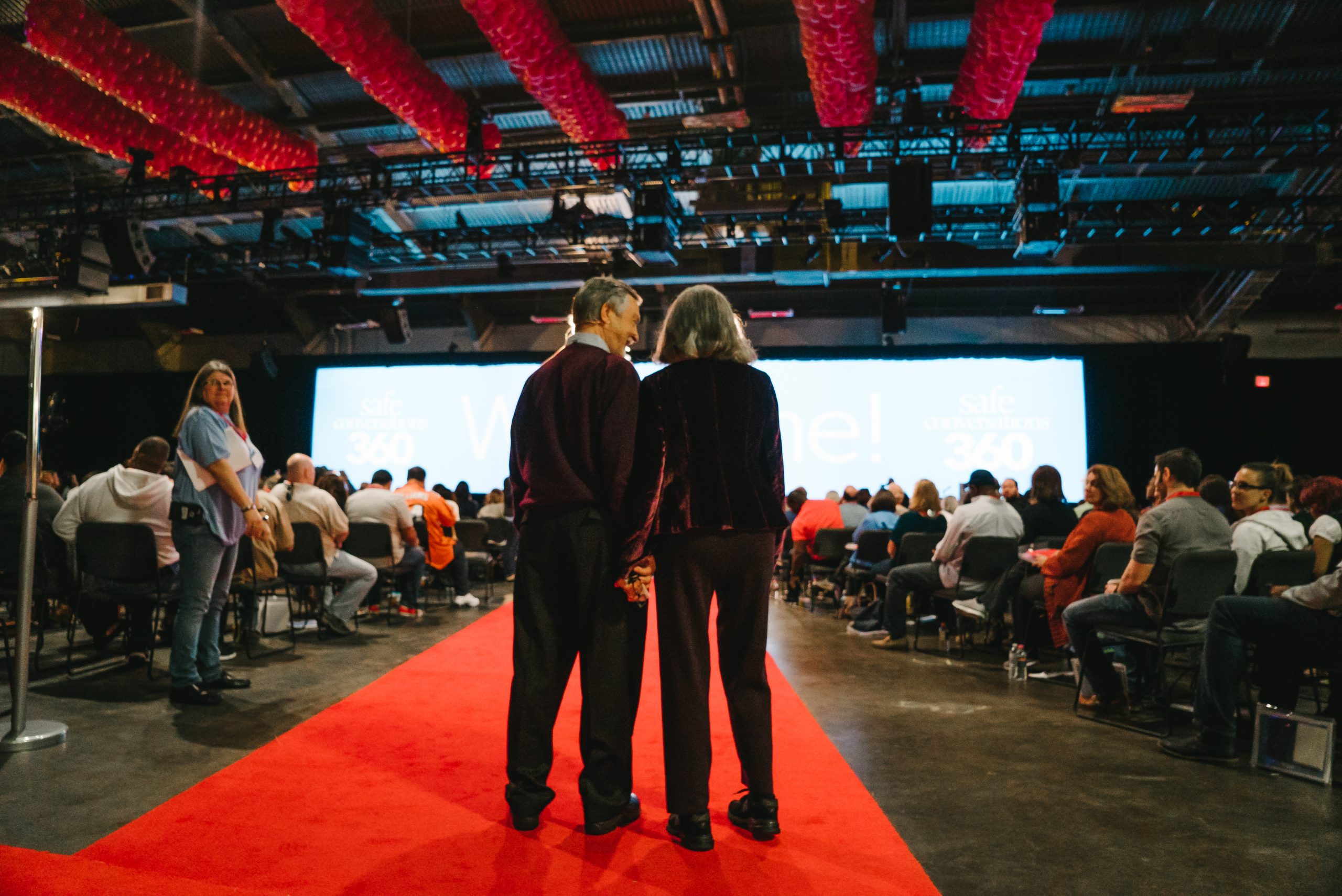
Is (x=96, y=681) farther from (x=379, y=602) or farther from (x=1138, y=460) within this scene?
(x=1138, y=460)

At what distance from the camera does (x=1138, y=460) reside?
1107 centimetres

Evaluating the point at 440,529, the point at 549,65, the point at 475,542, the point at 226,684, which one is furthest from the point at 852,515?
the point at 226,684

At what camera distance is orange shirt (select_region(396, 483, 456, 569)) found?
625 cm

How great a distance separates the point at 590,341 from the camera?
2.23 metres

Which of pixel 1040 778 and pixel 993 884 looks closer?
pixel 993 884

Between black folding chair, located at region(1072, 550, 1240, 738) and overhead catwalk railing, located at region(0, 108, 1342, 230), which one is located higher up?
overhead catwalk railing, located at region(0, 108, 1342, 230)

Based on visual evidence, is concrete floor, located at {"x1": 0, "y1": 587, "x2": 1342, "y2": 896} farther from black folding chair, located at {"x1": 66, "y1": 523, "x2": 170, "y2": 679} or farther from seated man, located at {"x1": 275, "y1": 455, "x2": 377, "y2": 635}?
seated man, located at {"x1": 275, "y1": 455, "x2": 377, "y2": 635}

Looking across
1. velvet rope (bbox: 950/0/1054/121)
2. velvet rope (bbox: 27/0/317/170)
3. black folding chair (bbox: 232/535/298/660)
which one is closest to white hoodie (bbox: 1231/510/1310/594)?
velvet rope (bbox: 950/0/1054/121)

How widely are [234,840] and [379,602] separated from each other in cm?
458

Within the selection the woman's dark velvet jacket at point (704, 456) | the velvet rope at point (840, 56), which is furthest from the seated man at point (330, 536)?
the velvet rope at point (840, 56)

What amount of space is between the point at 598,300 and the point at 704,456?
0.58 m

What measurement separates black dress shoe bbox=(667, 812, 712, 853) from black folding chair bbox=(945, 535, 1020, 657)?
121 inches

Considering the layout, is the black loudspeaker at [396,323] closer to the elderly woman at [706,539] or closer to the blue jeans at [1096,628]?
the blue jeans at [1096,628]

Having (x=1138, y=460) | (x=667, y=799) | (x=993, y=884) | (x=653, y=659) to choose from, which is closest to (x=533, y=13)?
(x=653, y=659)
